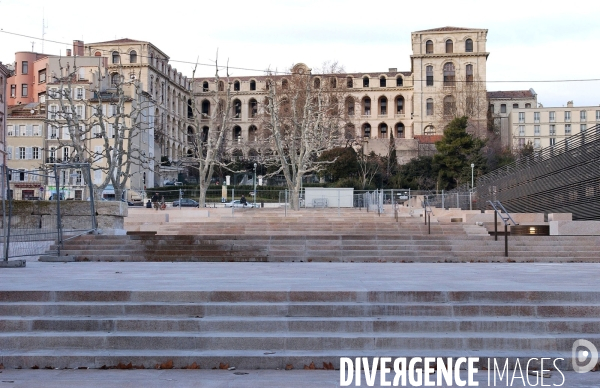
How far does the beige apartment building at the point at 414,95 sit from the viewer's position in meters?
95.7

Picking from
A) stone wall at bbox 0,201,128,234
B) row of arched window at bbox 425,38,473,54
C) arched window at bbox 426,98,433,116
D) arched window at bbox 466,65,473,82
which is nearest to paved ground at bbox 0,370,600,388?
stone wall at bbox 0,201,128,234

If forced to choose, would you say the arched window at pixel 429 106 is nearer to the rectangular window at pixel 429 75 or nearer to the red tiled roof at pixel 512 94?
the rectangular window at pixel 429 75

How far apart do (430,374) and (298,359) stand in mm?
1378

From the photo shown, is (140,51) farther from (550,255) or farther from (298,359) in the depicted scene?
(298,359)

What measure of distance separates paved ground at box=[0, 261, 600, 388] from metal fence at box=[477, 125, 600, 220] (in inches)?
454

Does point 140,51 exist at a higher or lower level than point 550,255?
higher

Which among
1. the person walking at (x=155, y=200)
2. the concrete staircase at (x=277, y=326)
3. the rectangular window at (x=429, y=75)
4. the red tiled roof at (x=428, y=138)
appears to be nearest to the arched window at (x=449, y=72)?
the rectangular window at (x=429, y=75)

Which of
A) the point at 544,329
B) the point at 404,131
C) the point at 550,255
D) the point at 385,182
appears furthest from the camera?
the point at 404,131

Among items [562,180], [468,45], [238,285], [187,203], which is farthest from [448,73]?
[238,285]

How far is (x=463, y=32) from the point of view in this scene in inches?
4104

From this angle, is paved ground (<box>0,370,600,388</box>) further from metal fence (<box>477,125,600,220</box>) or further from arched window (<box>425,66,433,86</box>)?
arched window (<box>425,66,433,86</box>)

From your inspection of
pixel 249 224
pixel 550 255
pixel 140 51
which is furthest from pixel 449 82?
pixel 550 255

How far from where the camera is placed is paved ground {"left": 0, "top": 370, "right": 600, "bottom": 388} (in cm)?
644

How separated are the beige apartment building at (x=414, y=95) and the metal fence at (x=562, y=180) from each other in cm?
5285
